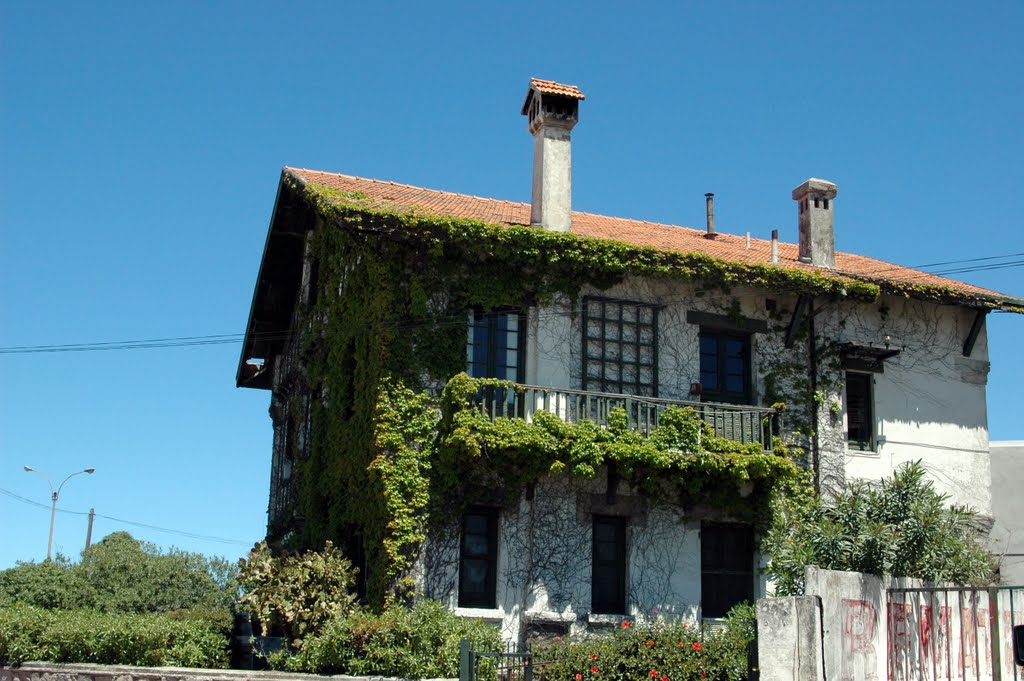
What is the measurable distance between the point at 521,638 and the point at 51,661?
761cm

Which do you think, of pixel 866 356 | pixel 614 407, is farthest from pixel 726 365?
pixel 614 407

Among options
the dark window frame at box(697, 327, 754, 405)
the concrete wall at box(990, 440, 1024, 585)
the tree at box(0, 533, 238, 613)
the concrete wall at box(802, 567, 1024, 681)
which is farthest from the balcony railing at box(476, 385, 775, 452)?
the tree at box(0, 533, 238, 613)

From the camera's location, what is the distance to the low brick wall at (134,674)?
18234 millimetres

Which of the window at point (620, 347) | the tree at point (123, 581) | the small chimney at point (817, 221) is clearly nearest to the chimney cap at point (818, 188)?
the small chimney at point (817, 221)

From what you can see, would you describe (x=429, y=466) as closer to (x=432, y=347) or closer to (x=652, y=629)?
(x=432, y=347)

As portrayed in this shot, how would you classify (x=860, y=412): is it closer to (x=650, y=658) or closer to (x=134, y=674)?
(x=650, y=658)

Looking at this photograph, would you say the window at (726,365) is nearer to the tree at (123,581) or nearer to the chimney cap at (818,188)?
the chimney cap at (818,188)

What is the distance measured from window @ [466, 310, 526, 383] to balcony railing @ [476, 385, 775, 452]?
102 centimetres

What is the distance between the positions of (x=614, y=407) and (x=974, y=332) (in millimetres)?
8988

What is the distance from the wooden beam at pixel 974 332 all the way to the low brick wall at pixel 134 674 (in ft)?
47.7

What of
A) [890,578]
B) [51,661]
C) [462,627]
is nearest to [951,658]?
[890,578]

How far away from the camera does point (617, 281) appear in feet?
76.1

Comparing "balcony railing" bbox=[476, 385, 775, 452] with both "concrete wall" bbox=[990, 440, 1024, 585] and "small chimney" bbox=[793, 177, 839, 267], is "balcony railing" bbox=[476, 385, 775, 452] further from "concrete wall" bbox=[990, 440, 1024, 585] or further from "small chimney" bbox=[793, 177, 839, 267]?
"concrete wall" bbox=[990, 440, 1024, 585]

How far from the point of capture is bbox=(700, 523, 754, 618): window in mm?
22484
